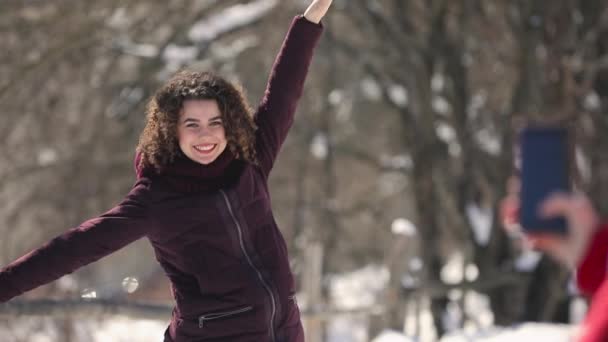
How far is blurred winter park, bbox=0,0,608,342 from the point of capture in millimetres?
6422

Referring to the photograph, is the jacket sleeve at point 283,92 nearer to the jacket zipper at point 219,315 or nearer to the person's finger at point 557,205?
the jacket zipper at point 219,315

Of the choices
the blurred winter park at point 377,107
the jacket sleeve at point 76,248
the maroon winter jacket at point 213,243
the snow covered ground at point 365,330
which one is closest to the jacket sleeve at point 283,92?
the maroon winter jacket at point 213,243

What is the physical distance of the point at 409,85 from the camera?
7.48 m

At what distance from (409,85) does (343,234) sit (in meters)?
5.08

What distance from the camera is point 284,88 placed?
8.57ft

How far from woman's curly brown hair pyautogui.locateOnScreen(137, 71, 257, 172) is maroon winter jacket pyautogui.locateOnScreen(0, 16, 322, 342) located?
0.13 feet

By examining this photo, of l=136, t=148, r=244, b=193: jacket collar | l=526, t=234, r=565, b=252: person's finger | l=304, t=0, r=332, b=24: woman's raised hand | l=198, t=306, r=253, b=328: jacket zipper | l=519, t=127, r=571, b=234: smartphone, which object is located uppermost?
l=304, t=0, r=332, b=24: woman's raised hand

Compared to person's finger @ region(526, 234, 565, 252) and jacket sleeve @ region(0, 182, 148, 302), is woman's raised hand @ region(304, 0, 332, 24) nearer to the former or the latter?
jacket sleeve @ region(0, 182, 148, 302)

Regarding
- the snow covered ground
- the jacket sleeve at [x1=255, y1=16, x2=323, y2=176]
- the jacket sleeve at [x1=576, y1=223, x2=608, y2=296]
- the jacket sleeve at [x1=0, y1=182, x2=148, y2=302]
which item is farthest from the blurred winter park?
the jacket sleeve at [x1=576, y1=223, x2=608, y2=296]

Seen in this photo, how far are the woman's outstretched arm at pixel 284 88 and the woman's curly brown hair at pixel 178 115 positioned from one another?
0.29 feet

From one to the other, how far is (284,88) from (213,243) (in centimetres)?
52

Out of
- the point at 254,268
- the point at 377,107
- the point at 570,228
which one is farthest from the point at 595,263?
the point at 377,107

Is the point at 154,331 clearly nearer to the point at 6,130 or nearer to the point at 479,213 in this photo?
the point at 6,130

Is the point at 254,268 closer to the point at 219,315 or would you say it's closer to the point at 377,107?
the point at 219,315
